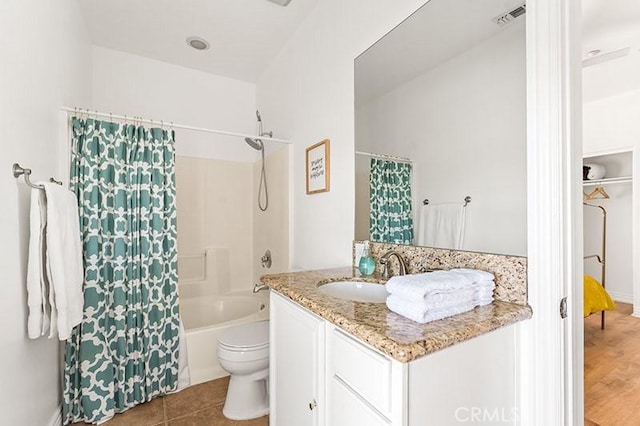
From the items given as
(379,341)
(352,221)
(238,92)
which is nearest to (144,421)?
(352,221)

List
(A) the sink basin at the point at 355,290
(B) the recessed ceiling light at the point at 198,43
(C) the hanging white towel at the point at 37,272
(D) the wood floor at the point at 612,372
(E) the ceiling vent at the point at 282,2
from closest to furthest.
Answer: (C) the hanging white towel at the point at 37,272 < (A) the sink basin at the point at 355,290 < (D) the wood floor at the point at 612,372 < (E) the ceiling vent at the point at 282,2 < (B) the recessed ceiling light at the point at 198,43

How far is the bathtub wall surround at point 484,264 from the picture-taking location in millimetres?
937

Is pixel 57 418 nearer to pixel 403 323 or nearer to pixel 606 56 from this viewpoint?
pixel 403 323

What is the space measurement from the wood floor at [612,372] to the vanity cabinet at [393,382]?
4.54 feet

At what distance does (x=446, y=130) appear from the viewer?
4.02 ft

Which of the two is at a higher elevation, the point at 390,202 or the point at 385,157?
the point at 385,157

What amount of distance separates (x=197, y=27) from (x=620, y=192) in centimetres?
484

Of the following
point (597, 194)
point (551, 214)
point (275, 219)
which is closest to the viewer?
point (551, 214)

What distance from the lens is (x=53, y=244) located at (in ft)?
4.18

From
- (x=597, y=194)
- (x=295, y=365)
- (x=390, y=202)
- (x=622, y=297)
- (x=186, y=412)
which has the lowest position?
(x=186, y=412)

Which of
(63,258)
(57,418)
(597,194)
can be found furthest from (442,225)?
(597,194)

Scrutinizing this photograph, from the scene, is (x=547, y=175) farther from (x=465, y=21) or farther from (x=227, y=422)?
(x=227, y=422)

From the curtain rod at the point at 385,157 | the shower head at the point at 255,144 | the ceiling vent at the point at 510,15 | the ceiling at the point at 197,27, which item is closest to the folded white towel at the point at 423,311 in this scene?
the curtain rod at the point at 385,157

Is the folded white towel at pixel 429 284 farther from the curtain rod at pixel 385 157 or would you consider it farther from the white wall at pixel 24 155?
the white wall at pixel 24 155
